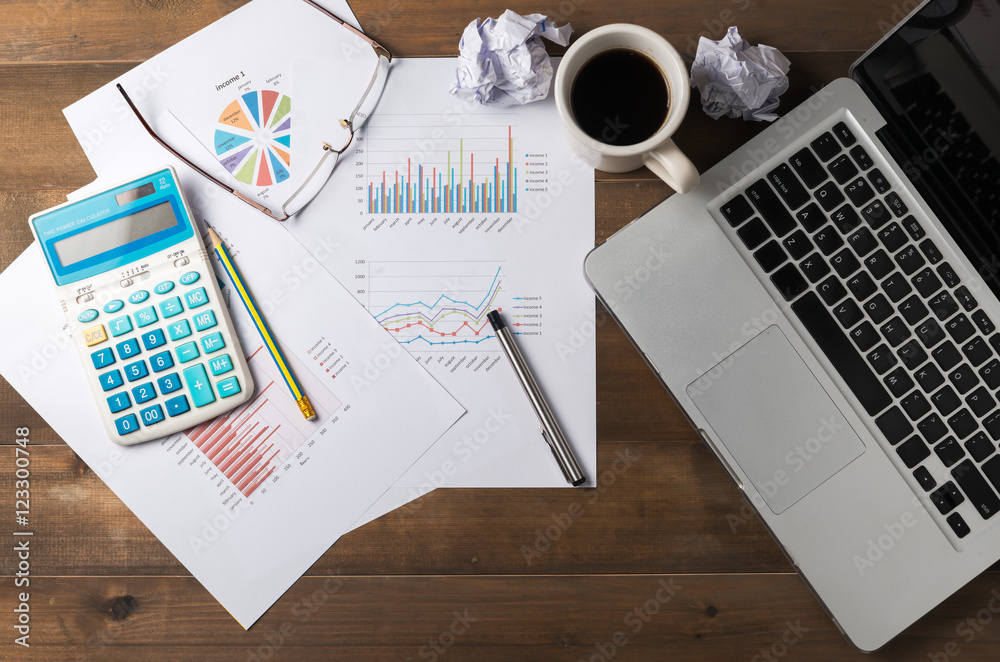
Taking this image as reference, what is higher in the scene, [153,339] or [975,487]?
[153,339]

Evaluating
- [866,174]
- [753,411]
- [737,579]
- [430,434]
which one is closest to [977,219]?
[866,174]

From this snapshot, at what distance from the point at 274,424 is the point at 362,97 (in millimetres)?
364

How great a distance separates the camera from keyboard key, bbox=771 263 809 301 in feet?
1.86

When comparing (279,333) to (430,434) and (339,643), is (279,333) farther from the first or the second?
(339,643)

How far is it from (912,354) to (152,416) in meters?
0.74

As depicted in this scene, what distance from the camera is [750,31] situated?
0.66 m

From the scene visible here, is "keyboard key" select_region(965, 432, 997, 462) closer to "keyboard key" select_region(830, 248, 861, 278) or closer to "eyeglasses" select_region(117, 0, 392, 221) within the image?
"keyboard key" select_region(830, 248, 861, 278)

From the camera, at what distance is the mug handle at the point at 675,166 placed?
1.69 ft

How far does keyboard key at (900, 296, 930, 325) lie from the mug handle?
231 millimetres

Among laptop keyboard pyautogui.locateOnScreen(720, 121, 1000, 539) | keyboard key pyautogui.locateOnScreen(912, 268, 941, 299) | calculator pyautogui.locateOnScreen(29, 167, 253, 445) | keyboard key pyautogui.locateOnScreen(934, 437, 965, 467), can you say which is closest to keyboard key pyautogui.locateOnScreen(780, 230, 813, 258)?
laptop keyboard pyautogui.locateOnScreen(720, 121, 1000, 539)

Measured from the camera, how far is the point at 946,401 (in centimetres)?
55

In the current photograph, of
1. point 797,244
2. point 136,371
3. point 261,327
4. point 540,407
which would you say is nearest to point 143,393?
point 136,371

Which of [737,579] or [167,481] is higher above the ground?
[167,481]

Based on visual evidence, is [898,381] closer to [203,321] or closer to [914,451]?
[914,451]
